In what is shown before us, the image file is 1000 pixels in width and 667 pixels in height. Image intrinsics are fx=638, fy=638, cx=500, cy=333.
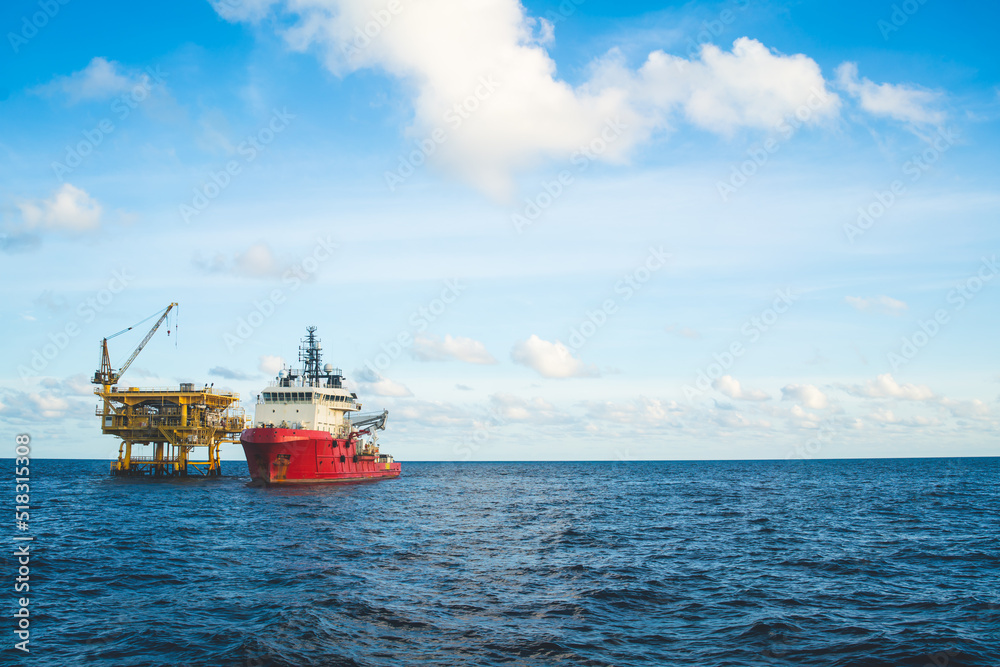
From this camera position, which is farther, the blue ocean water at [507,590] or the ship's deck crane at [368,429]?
the ship's deck crane at [368,429]

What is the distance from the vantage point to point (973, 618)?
18.3 meters

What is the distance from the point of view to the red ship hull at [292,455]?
190ft

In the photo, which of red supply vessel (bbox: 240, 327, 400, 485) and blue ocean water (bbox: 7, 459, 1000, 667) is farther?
red supply vessel (bbox: 240, 327, 400, 485)

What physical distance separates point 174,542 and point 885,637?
29.0 m

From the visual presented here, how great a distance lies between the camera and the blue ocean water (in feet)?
50.7

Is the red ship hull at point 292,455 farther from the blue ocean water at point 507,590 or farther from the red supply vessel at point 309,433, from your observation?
the blue ocean water at point 507,590

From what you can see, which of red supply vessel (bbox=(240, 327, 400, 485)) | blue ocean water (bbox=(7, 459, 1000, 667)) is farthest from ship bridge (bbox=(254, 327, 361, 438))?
blue ocean water (bbox=(7, 459, 1000, 667))

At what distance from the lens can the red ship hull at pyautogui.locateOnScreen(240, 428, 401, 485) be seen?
57.9 meters

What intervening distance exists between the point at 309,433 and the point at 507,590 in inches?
1698

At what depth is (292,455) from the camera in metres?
59.6

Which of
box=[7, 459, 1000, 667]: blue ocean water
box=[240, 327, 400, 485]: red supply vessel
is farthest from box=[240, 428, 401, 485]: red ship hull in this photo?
box=[7, 459, 1000, 667]: blue ocean water

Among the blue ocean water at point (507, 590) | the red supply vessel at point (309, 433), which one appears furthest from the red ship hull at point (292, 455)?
the blue ocean water at point (507, 590)

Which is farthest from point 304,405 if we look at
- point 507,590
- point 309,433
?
point 507,590

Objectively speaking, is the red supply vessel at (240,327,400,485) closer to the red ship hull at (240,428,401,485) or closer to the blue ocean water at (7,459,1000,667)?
the red ship hull at (240,428,401,485)
